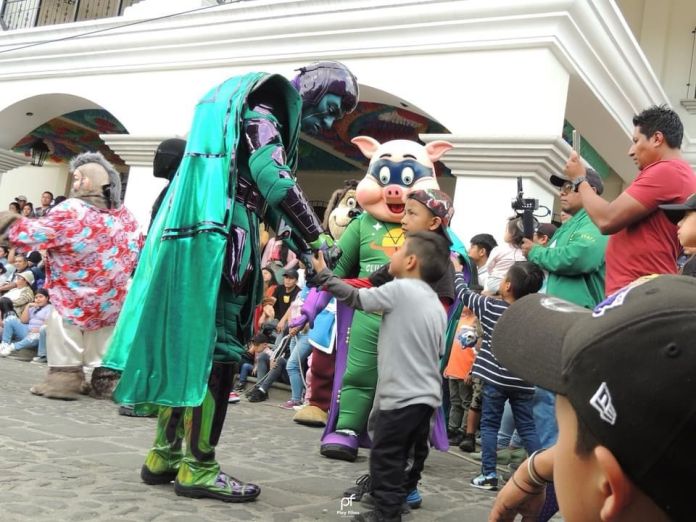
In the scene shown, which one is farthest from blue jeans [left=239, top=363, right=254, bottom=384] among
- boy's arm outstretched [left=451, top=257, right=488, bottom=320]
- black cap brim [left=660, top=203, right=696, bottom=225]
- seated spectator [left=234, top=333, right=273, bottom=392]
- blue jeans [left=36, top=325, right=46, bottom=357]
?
black cap brim [left=660, top=203, right=696, bottom=225]

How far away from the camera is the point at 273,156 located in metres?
2.79

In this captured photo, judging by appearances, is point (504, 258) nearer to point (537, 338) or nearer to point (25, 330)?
point (537, 338)

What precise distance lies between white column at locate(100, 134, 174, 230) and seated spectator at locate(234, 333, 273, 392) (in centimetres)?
216

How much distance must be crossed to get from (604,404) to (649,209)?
220cm

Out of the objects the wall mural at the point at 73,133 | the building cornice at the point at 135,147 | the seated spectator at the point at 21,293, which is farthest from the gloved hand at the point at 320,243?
the wall mural at the point at 73,133

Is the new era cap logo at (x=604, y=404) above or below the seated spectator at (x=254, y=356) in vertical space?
above

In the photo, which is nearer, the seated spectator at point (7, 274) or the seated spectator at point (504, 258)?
the seated spectator at point (504, 258)

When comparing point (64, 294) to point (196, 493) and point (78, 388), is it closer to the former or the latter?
point (78, 388)

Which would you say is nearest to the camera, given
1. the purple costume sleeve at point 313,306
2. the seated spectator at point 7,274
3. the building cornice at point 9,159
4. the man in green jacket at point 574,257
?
the man in green jacket at point 574,257

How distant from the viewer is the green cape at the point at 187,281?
8.79ft

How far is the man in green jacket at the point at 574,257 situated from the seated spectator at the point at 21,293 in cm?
676

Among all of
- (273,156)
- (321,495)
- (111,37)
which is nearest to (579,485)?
(273,156)

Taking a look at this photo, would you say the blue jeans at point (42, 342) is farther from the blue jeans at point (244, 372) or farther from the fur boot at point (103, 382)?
the fur boot at point (103, 382)

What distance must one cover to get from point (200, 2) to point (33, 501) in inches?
→ 292
